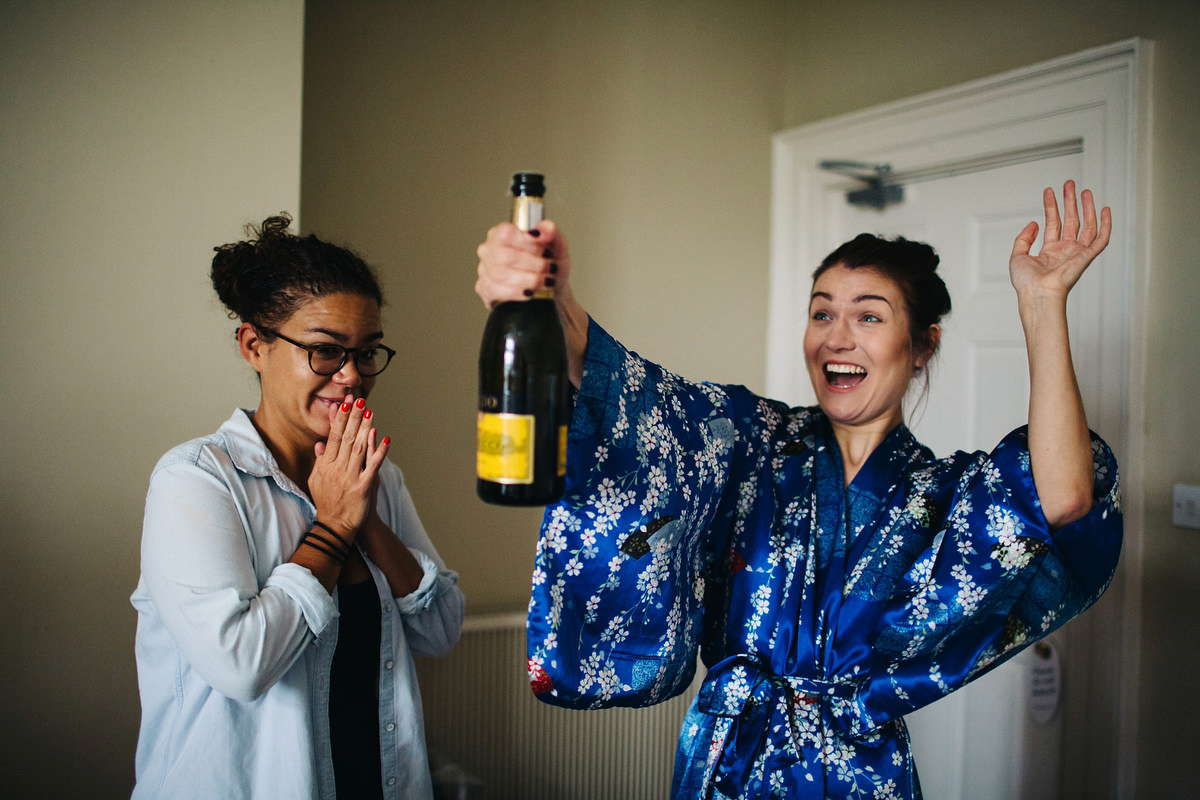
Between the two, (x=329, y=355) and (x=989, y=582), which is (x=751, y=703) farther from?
(x=329, y=355)

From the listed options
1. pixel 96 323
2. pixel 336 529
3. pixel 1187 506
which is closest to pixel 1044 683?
pixel 1187 506

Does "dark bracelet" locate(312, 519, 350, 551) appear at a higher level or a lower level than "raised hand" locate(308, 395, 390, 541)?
lower

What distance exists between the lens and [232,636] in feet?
3.33

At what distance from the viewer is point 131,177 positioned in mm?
1413

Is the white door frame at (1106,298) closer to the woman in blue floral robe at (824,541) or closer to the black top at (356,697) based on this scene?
the woman in blue floral robe at (824,541)

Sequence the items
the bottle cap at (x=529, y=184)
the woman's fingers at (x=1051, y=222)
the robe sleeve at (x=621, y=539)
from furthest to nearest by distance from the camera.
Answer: the woman's fingers at (x=1051, y=222)
the robe sleeve at (x=621, y=539)
the bottle cap at (x=529, y=184)

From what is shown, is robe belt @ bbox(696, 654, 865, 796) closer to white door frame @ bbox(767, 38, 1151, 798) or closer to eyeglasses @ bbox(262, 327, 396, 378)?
eyeglasses @ bbox(262, 327, 396, 378)

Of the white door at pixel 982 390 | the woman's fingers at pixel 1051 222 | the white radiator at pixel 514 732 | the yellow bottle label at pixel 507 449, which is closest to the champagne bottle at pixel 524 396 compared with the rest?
the yellow bottle label at pixel 507 449

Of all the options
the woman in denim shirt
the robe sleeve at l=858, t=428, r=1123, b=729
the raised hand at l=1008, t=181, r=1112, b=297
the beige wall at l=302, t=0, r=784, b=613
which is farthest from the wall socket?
the woman in denim shirt

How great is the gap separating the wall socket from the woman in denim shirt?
155 cm

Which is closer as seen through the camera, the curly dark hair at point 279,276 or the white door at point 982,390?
the curly dark hair at point 279,276

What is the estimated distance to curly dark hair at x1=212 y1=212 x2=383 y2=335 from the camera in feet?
3.94

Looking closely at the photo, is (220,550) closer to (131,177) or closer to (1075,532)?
(131,177)

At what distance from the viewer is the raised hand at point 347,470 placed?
1182mm
